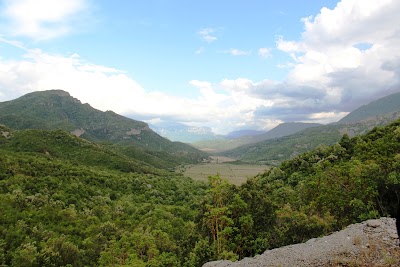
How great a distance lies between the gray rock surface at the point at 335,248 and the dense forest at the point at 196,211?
6.05 metres

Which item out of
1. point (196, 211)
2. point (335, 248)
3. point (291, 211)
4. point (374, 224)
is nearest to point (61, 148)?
point (196, 211)

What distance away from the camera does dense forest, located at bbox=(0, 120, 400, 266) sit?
103ft

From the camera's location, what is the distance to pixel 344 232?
2262 cm

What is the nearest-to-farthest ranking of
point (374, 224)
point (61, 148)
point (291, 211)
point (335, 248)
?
point (335, 248)
point (374, 224)
point (291, 211)
point (61, 148)

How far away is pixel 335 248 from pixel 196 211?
1546 inches

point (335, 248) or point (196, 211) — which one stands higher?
point (335, 248)

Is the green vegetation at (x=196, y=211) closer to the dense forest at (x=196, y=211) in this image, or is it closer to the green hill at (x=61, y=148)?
the dense forest at (x=196, y=211)

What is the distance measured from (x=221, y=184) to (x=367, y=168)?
1726cm

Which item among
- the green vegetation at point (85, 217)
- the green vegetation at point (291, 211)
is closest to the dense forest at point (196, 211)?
the green vegetation at point (291, 211)

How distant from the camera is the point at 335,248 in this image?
19.8 metres

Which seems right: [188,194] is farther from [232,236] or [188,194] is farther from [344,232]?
[344,232]

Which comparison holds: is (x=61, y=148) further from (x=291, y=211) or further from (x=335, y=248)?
(x=335, y=248)

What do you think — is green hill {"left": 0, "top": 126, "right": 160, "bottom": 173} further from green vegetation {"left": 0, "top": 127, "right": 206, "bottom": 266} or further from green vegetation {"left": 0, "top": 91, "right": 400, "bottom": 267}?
green vegetation {"left": 0, "top": 91, "right": 400, "bottom": 267}

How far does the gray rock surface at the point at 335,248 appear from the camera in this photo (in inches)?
739
